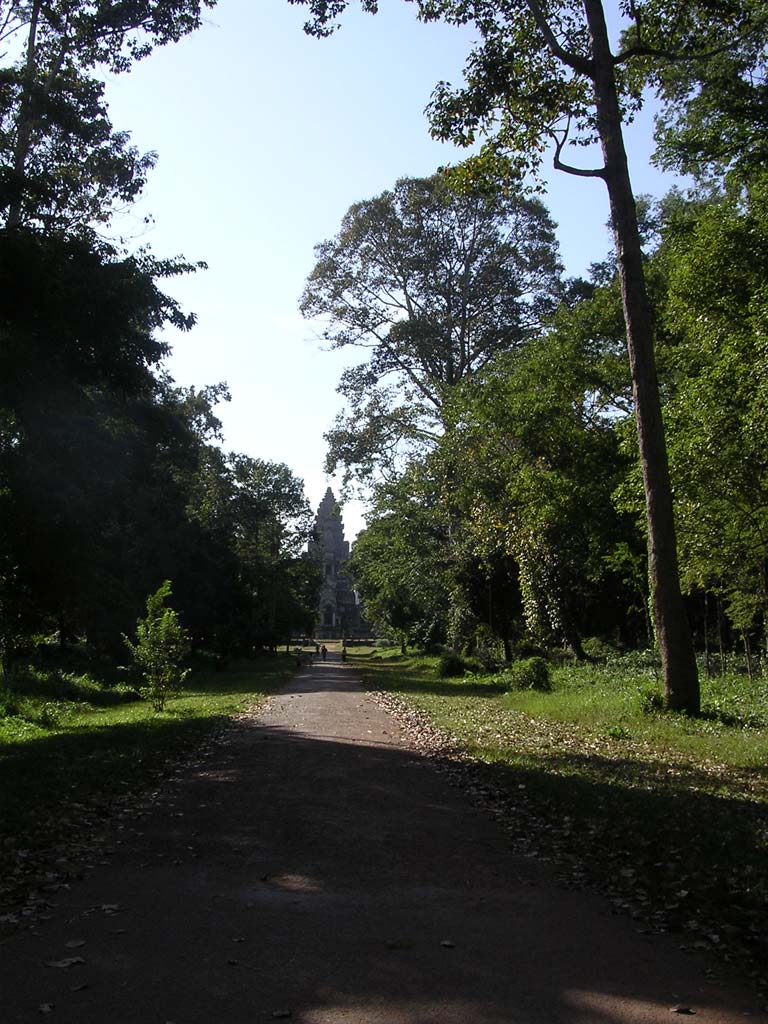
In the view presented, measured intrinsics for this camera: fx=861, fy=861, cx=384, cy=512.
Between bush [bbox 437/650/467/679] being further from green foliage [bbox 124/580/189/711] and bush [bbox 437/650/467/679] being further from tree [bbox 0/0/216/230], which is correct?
tree [bbox 0/0/216/230]

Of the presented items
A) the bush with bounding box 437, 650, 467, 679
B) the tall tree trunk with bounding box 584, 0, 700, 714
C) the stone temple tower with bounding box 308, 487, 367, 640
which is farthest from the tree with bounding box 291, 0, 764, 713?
the stone temple tower with bounding box 308, 487, 367, 640

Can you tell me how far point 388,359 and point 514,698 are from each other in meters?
16.6

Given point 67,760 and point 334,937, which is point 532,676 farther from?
point 334,937

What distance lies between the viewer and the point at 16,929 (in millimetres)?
5098

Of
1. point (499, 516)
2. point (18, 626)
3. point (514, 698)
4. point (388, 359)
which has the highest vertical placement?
point (388, 359)

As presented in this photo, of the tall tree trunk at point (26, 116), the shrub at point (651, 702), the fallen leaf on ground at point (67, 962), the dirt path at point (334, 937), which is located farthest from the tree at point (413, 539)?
the fallen leaf on ground at point (67, 962)

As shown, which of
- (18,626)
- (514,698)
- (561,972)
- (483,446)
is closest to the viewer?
(561,972)

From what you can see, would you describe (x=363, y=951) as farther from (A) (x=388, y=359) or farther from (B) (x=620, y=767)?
(A) (x=388, y=359)

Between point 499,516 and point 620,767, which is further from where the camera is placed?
point 499,516

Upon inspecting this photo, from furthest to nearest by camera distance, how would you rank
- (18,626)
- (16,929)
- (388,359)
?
(388,359)
(18,626)
(16,929)

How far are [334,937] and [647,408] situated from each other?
35.8 ft

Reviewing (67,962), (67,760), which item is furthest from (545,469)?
(67,962)

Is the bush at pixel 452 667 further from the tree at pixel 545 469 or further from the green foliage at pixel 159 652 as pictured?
the green foliage at pixel 159 652

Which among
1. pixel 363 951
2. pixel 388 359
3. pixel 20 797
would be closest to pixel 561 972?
pixel 363 951
